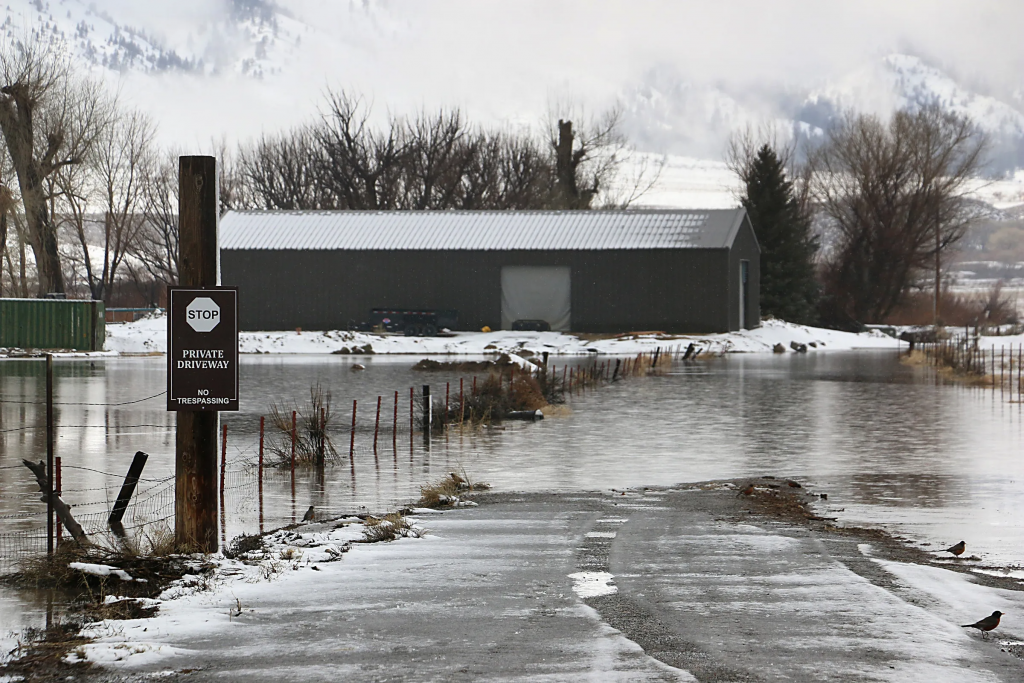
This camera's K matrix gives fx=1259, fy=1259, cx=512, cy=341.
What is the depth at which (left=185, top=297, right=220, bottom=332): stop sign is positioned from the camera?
9.38 m

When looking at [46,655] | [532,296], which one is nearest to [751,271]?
[532,296]

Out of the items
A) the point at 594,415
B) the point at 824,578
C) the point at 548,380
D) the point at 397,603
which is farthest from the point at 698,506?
the point at 548,380

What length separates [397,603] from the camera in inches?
318

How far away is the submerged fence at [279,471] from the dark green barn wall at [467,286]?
107 feet

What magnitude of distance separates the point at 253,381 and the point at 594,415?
473 inches

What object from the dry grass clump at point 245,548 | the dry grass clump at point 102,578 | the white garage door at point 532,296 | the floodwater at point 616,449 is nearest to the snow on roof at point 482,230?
the white garage door at point 532,296

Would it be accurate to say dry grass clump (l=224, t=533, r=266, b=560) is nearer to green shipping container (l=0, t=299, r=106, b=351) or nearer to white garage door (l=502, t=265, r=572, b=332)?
green shipping container (l=0, t=299, r=106, b=351)

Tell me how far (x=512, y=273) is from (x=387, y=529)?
49.5 meters

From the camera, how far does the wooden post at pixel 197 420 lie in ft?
31.2

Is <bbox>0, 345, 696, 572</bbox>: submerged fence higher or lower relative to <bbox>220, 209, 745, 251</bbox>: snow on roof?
lower

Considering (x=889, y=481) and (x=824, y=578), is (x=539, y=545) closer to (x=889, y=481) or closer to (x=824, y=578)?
(x=824, y=578)

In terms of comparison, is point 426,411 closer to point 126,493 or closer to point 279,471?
point 279,471

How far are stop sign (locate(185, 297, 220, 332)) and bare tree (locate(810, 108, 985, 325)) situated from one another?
67.6 m

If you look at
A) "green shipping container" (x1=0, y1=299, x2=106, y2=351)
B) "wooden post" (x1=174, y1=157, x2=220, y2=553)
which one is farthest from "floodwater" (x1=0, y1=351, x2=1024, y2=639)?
"green shipping container" (x1=0, y1=299, x2=106, y2=351)
